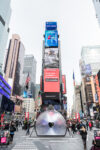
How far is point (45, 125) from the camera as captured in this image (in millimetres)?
13430

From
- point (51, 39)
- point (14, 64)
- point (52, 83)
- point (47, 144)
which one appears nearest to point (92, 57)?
point (51, 39)

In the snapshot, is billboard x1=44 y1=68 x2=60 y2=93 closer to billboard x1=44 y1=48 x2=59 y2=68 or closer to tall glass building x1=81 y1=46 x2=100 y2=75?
billboard x1=44 y1=48 x2=59 y2=68

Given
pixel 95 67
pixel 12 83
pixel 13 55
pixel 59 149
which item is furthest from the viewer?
pixel 13 55

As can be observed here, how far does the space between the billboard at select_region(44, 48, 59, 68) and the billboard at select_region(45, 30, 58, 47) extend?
2.48 meters

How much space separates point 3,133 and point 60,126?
6861mm

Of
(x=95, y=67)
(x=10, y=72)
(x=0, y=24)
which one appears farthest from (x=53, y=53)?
(x=10, y=72)

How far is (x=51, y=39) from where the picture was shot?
5609cm

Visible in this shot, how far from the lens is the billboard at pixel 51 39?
180ft

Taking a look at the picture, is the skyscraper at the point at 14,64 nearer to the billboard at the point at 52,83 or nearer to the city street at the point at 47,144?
the billboard at the point at 52,83

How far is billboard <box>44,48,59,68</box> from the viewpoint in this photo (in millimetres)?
52219

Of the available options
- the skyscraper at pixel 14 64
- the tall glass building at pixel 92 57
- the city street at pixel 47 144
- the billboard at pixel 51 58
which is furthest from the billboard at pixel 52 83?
the skyscraper at pixel 14 64

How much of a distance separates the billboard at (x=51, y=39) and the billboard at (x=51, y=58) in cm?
248

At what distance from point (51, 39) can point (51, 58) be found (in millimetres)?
10432

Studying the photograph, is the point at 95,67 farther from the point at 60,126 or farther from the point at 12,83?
the point at 60,126
